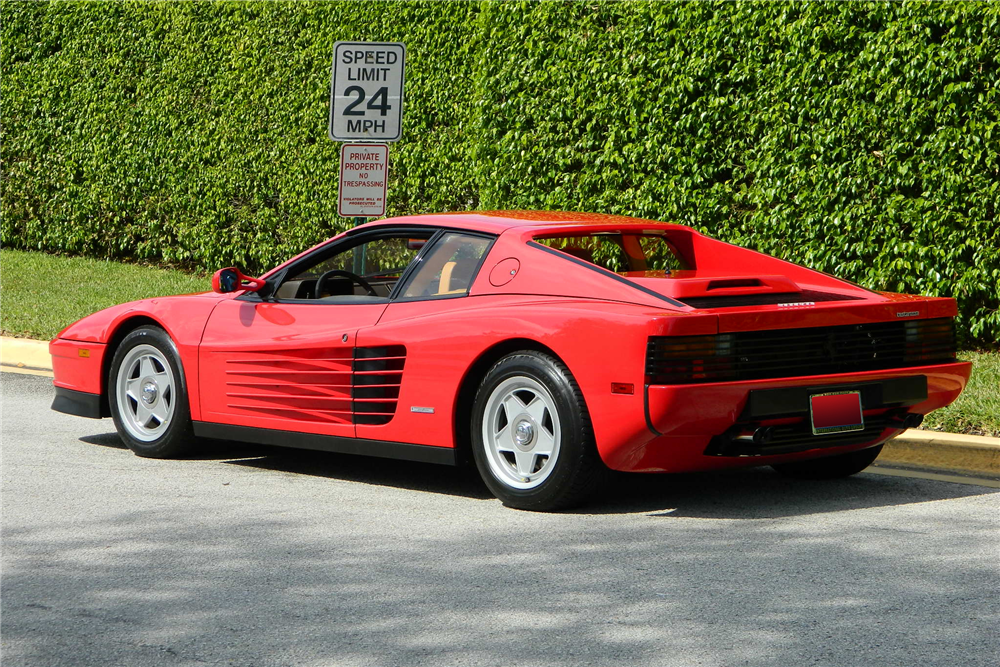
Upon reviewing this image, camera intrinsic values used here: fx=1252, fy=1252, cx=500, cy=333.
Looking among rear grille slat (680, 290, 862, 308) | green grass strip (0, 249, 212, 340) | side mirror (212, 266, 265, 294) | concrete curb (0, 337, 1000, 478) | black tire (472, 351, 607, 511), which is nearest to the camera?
black tire (472, 351, 607, 511)

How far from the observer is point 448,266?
6172mm

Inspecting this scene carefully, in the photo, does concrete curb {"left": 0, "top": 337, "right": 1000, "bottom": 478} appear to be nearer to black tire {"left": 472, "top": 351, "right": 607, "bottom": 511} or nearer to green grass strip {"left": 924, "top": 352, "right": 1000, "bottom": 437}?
green grass strip {"left": 924, "top": 352, "right": 1000, "bottom": 437}

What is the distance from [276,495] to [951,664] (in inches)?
135

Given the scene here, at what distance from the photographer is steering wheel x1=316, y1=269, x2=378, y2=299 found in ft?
22.0

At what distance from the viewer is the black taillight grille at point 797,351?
5.12m

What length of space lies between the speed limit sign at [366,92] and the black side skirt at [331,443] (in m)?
3.67

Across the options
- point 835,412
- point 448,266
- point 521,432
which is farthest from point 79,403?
point 835,412

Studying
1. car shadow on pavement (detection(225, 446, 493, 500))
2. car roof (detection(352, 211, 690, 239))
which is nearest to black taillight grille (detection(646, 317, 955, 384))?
car roof (detection(352, 211, 690, 239))

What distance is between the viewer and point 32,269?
639 inches

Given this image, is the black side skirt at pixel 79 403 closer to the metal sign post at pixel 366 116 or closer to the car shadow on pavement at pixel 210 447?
the car shadow on pavement at pixel 210 447

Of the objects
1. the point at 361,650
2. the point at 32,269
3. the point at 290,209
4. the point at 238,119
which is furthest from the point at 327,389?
the point at 32,269

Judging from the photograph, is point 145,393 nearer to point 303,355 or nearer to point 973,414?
point 303,355

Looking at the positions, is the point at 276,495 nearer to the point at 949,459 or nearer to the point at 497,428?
the point at 497,428

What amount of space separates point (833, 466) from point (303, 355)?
9.10ft
